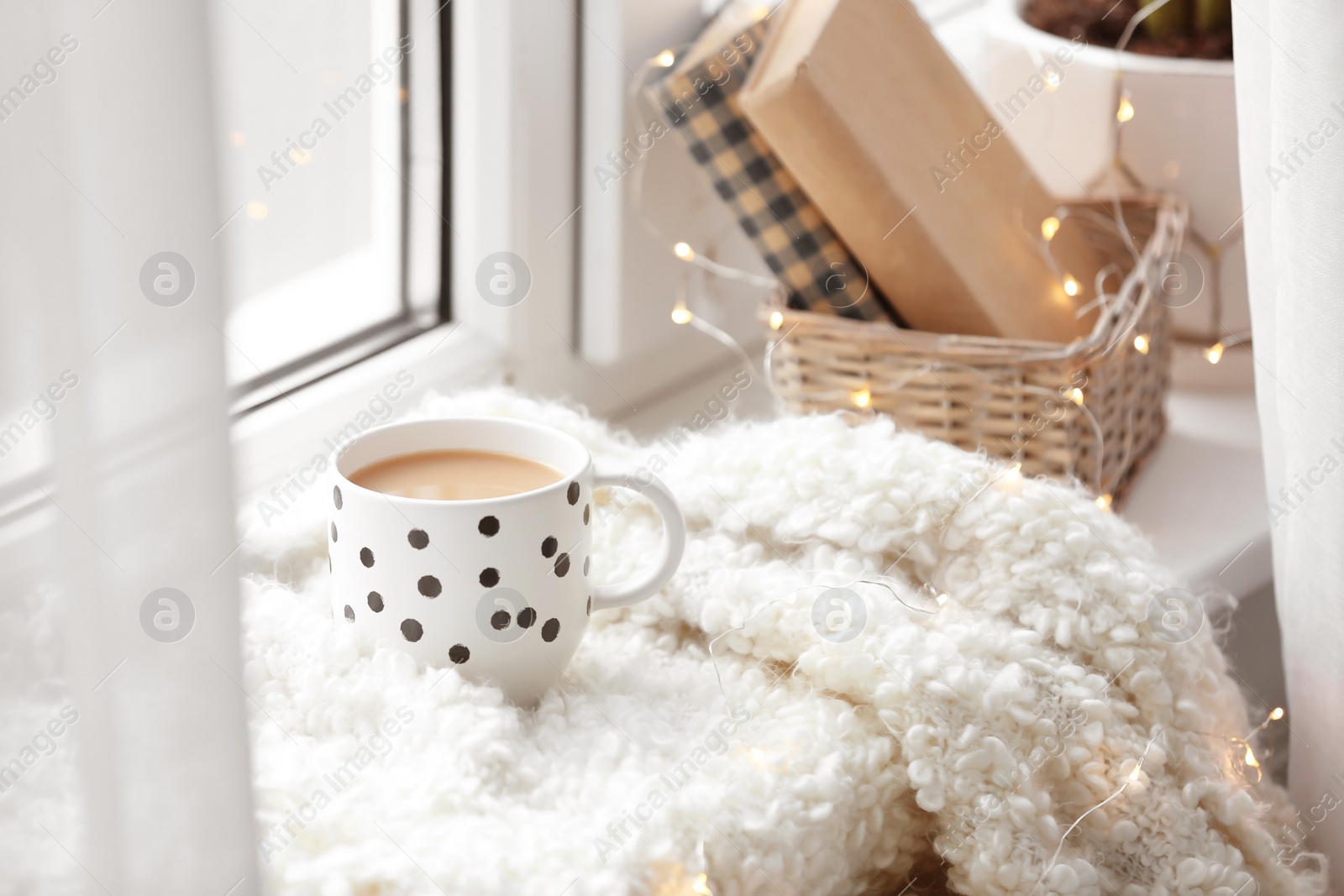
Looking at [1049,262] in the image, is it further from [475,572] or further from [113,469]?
[113,469]

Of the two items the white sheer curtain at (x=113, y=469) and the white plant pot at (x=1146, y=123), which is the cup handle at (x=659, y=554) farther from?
the white plant pot at (x=1146, y=123)

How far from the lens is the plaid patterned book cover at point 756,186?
0.73 metres

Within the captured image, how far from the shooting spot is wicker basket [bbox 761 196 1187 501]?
68 centimetres

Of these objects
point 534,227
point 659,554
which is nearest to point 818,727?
point 659,554

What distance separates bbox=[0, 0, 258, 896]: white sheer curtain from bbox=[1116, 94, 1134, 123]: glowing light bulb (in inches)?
29.0

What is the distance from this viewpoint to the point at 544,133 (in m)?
0.77

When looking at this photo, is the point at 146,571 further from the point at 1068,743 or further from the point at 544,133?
the point at 544,133

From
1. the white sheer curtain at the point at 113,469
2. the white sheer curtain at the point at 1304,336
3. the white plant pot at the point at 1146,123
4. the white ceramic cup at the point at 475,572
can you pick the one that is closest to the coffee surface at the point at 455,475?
the white ceramic cup at the point at 475,572

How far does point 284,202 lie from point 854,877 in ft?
1.67

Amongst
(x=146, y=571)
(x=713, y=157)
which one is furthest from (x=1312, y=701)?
(x=146, y=571)

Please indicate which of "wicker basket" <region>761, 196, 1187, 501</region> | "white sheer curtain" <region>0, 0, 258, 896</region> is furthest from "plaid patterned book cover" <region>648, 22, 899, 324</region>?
"white sheer curtain" <region>0, 0, 258, 896</region>

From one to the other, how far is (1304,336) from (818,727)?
0.28 metres

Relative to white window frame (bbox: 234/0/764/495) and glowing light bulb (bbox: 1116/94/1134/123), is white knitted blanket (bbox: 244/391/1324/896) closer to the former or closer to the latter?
white window frame (bbox: 234/0/764/495)

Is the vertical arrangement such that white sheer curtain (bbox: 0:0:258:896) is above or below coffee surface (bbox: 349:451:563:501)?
above
